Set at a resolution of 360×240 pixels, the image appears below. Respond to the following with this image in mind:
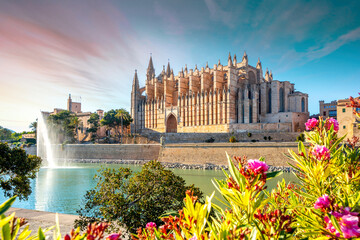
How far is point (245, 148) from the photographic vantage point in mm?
28422

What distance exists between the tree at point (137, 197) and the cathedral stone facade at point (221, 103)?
3006cm

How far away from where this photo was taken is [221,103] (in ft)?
133

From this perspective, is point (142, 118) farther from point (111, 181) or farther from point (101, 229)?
point (101, 229)

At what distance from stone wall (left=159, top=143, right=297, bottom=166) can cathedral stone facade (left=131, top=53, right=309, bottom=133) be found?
818cm

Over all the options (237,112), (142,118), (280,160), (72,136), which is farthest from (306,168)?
(72,136)

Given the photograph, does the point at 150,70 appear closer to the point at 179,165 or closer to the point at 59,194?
the point at 179,165

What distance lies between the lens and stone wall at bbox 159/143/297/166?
26.1 m

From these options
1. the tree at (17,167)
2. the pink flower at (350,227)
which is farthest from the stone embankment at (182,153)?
the pink flower at (350,227)

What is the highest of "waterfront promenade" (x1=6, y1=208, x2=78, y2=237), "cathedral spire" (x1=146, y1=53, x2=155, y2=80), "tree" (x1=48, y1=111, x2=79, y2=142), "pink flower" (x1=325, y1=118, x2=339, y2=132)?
"cathedral spire" (x1=146, y1=53, x2=155, y2=80)

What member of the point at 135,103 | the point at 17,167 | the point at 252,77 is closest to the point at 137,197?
the point at 17,167

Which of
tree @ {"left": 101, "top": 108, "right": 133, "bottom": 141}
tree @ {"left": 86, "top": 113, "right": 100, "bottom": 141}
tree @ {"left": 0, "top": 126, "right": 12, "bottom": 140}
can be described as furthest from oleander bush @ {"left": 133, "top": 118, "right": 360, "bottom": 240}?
tree @ {"left": 0, "top": 126, "right": 12, "bottom": 140}

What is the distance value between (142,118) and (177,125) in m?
10.0

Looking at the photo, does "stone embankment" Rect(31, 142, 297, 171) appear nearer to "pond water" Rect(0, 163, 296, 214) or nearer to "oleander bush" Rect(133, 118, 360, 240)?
"pond water" Rect(0, 163, 296, 214)

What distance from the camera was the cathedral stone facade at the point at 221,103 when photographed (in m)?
37.1
